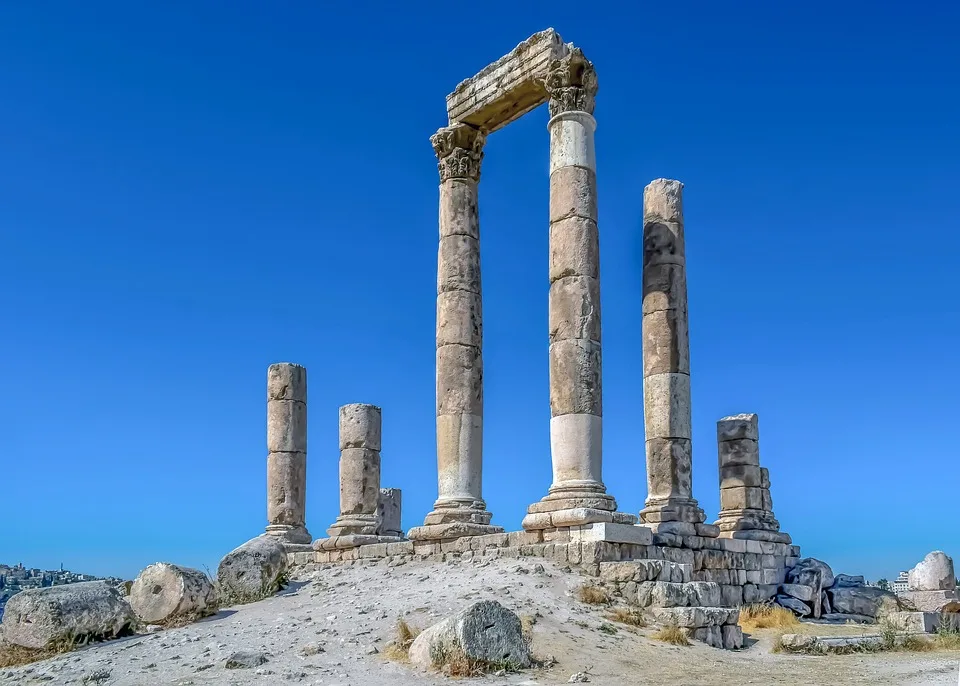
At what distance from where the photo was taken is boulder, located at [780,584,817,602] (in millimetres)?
22016

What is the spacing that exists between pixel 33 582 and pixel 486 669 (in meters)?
46.2

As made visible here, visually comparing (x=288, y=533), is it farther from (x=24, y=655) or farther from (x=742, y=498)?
(x=24, y=655)

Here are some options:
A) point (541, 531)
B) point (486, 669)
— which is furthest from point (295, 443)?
point (486, 669)

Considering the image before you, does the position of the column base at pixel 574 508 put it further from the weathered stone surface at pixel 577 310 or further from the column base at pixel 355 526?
the column base at pixel 355 526

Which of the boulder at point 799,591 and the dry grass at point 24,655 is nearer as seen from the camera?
the dry grass at point 24,655

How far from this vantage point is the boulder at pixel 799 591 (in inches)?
867

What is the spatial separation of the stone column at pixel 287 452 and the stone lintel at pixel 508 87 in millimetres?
7677

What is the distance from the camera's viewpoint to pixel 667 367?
21.2 meters

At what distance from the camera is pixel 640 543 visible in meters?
17.4

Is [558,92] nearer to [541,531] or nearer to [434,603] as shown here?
[541,531]

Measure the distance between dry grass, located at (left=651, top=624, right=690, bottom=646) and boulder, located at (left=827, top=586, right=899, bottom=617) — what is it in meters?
8.48

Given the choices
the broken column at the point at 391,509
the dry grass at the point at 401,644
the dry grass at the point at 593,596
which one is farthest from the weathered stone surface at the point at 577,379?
the broken column at the point at 391,509

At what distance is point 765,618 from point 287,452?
11921 millimetres

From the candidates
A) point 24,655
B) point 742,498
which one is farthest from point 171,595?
point 742,498
